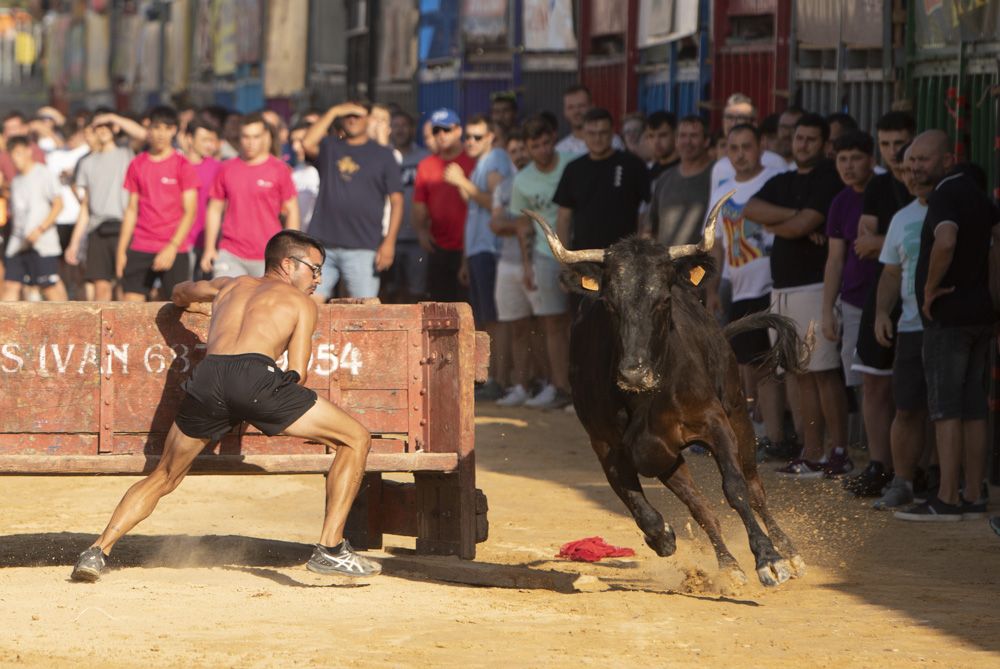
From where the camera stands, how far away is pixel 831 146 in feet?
39.8

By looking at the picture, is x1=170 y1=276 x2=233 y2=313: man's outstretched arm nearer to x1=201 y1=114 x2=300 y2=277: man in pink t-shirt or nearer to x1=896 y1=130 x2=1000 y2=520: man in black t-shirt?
x1=896 y1=130 x2=1000 y2=520: man in black t-shirt

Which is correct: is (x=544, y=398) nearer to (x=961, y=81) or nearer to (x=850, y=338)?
(x=850, y=338)

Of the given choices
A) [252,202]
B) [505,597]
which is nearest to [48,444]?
[505,597]

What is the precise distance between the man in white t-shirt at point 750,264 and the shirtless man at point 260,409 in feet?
14.8

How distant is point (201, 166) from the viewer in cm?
1759

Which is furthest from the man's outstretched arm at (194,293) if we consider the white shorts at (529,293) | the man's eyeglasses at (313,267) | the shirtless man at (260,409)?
the white shorts at (529,293)

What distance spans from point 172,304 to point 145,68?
40332 mm

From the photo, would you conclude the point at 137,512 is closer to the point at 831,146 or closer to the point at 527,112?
the point at 831,146

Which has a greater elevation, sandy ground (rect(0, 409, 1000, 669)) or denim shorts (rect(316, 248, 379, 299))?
denim shorts (rect(316, 248, 379, 299))

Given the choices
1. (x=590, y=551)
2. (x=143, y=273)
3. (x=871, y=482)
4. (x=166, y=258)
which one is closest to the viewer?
(x=590, y=551)

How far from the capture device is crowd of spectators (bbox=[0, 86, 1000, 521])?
33.7 feet

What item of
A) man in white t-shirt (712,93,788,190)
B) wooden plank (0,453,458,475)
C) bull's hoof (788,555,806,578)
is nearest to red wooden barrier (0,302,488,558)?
wooden plank (0,453,458,475)

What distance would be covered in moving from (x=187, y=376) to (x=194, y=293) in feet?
1.41

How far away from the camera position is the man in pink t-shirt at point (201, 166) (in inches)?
679
